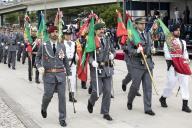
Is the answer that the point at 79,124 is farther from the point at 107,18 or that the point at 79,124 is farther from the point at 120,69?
the point at 107,18

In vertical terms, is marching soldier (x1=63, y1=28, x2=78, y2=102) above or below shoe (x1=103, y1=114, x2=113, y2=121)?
above

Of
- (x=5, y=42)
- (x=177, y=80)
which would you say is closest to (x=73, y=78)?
(x=177, y=80)

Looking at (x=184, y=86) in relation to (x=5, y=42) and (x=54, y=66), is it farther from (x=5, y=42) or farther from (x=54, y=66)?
(x=5, y=42)

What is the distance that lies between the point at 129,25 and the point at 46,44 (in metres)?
2.00

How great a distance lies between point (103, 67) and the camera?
9.14 m

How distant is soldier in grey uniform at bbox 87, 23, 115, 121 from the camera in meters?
9.08

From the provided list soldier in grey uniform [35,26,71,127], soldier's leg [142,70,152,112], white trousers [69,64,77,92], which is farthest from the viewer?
white trousers [69,64,77,92]

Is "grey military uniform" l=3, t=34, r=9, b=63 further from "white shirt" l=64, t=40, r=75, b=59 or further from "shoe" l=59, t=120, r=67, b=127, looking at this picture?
"shoe" l=59, t=120, r=67, b=127

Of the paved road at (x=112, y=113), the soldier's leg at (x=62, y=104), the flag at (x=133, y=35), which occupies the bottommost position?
the paved road at (x=112, y=113)

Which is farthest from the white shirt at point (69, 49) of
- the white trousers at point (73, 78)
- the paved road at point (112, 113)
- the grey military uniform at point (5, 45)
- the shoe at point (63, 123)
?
the grey military uniform at point (5, 45)

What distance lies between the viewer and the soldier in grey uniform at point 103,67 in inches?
357

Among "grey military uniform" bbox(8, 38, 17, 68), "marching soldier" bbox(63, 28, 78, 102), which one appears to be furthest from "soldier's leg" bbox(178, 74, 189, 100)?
"grey military uniform" bbox(8, 38, 17, 68)

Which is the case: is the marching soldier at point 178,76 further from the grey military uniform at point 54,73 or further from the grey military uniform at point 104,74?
the grey military uniform at point 54,73

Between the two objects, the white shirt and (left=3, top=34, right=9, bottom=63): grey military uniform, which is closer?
the white shirt
